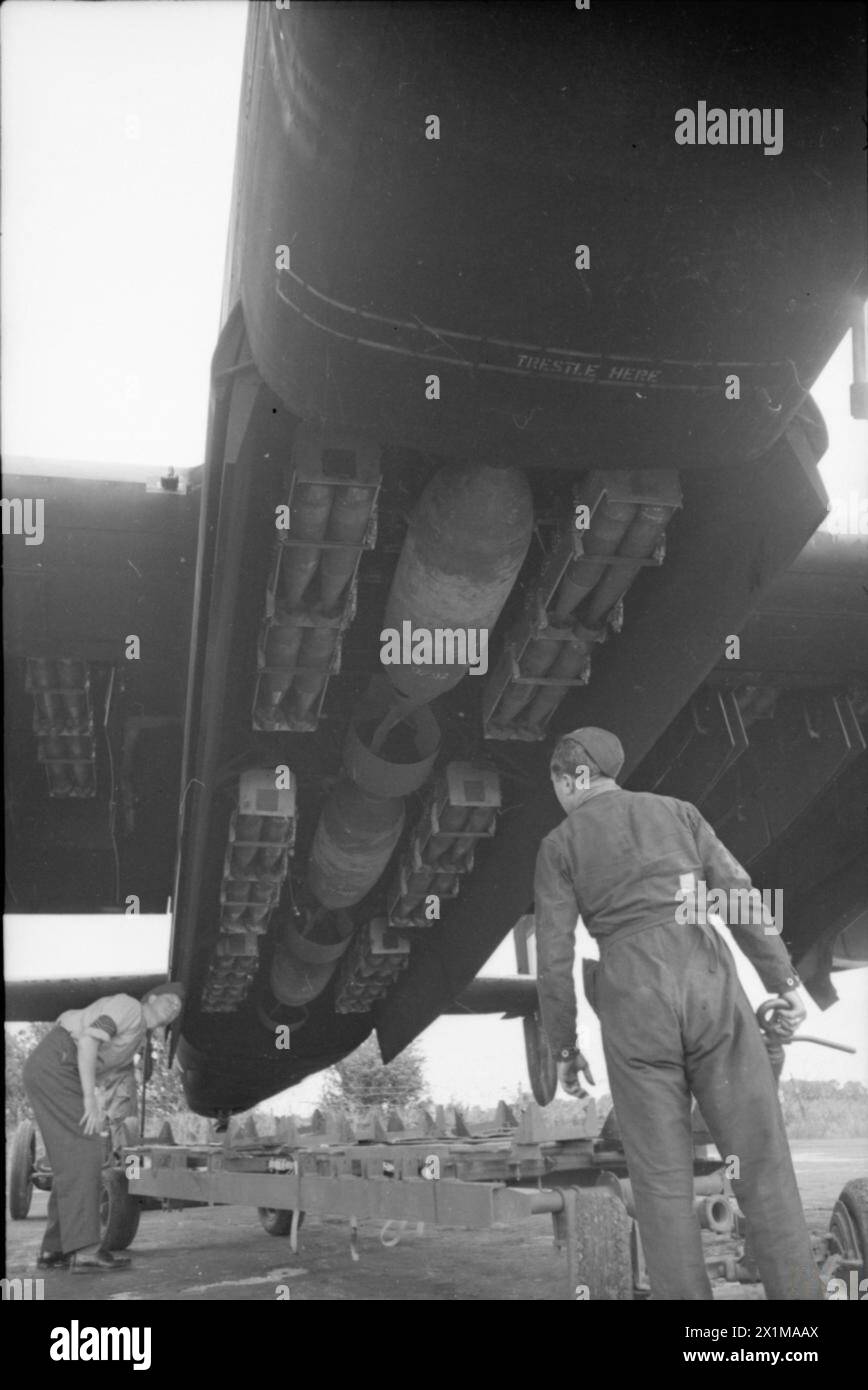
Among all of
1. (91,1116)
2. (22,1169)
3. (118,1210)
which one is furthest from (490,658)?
(22,1169)

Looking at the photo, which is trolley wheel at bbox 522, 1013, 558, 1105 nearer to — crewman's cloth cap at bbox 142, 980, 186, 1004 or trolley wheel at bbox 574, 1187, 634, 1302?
crewman's cloth cap at bbox 142, 980, 186, 1004

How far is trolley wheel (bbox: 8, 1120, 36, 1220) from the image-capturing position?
34.7ft

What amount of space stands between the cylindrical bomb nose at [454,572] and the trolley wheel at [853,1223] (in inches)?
86.4

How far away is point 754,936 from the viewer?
11.5ft

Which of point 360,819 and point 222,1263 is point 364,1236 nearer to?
point 222,1263

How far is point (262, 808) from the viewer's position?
543 cm

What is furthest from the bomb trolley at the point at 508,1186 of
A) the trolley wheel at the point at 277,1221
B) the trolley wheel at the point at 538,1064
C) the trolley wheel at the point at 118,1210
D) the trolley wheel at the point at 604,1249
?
the trolley wheel at the point at 538,1064

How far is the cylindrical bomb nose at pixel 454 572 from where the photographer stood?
394cm

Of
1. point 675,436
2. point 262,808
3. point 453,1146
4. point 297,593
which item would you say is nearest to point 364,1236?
point 453,1146

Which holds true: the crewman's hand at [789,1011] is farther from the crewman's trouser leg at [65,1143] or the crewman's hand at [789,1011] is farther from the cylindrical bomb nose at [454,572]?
the crewman's trouser leg at [65,1143]

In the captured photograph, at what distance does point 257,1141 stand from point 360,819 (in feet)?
8.60

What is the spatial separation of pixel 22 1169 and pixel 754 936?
892cm

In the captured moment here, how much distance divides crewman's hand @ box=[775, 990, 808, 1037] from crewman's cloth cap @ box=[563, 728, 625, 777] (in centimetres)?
80

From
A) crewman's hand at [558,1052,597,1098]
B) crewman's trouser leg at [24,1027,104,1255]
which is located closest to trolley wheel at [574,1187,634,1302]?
crewman's hand at [558,1052,597,1098]
